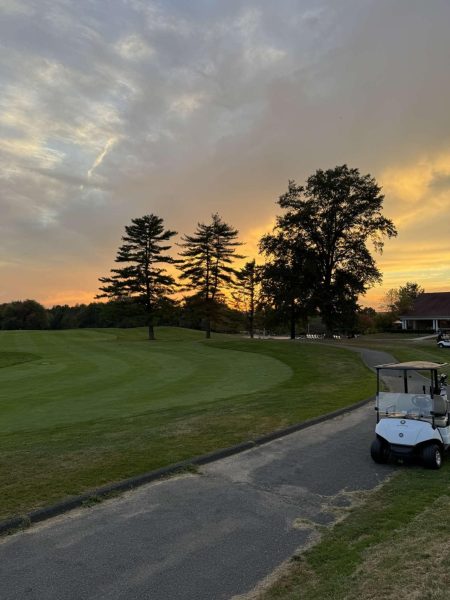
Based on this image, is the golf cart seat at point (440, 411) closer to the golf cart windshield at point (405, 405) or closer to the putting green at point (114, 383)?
the golf cart windshield at point (405, 405)

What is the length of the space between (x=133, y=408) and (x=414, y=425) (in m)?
9.17

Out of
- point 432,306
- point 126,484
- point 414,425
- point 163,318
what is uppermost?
point 432,306

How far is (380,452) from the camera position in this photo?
912 centimetres

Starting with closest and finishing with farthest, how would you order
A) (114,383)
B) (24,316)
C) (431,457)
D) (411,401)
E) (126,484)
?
(126,484) < (431,457) < (411,401) < (114,383) < (24,316)

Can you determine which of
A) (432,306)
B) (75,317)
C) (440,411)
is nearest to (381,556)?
(440,411)

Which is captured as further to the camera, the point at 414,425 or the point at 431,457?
the point at 414,425

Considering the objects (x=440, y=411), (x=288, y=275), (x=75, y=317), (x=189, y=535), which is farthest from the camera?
(x=75, y=317)

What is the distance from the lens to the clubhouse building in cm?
7950

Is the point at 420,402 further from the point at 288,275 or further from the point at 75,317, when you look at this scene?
the point at 75,317

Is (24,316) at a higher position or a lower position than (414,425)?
higher

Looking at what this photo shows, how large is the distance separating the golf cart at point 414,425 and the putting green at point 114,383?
7.67m

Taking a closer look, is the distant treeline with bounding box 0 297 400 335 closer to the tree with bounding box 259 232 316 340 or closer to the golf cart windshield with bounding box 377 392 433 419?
the tree with bounding box 259 232 316 340

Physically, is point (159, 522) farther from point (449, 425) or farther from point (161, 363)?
point (161, 363)

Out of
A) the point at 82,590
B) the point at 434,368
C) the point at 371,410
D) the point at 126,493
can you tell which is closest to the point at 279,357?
the point at 371,410
